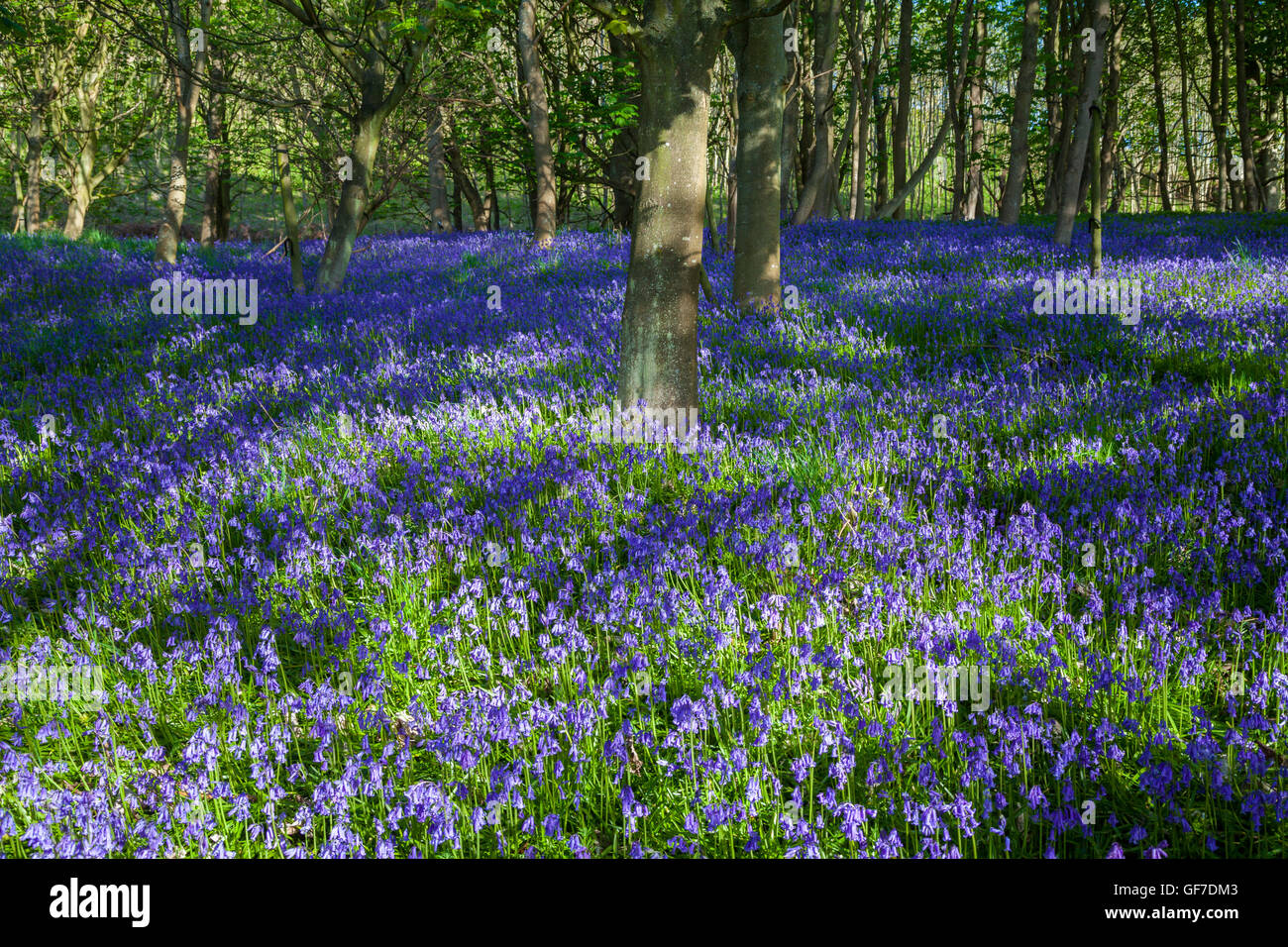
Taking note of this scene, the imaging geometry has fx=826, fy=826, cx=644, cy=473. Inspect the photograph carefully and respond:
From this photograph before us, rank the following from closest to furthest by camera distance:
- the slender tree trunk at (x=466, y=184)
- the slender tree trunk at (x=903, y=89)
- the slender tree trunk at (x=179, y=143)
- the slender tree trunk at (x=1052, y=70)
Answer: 1. the slender tree trunk at (x=179, y=143)
2. the slender tree trunk at (x=1052, y=70)
3. the slender tree trunk at (x=903, y=89)
4. the slender tree trunk at (x=466, y=184)

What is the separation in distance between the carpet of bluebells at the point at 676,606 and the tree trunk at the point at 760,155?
65.0 inches

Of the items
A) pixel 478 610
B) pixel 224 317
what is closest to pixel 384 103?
pixel 224 317

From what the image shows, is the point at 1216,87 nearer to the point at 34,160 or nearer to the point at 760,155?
the point at 760,155

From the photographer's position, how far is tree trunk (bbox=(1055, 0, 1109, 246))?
9.59 metres

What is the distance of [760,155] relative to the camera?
25.6ft

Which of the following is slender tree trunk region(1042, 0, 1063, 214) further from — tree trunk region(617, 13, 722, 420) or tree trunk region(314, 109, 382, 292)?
tree trunk region(617, 13, 722, 420)

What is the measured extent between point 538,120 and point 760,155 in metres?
8.68

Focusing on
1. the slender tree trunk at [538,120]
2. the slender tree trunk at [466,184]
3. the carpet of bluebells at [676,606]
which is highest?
the slender tree trunk at [466,184]

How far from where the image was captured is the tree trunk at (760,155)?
25.6ft

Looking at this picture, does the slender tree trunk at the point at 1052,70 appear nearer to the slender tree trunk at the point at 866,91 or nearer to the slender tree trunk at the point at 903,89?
the slender tree trunk at the point at 903,89

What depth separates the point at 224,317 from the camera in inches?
370

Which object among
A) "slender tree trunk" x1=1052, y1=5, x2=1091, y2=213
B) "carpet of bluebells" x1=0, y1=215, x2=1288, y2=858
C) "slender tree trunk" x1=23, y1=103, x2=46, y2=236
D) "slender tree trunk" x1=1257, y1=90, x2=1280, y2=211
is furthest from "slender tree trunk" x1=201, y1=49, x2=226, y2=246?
"slender tree trunk" x1=1257, y1=90, x2=1280, y2=211

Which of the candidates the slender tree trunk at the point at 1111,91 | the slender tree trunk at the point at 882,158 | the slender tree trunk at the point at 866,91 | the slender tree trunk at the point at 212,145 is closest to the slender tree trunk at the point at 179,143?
the slender tree trunk at the point at 212,145

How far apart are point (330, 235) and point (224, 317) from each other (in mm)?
1812
